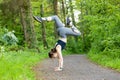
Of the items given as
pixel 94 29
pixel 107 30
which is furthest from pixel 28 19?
pixel 107 30

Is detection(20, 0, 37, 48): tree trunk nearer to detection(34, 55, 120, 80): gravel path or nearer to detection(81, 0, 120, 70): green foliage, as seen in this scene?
detection(81, 0, 120, 70): green foliage

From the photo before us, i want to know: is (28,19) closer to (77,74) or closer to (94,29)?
(94,29)

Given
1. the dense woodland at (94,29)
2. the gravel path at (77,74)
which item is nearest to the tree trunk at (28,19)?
the dense woodland at (94,29)

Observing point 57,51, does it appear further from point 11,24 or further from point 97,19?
point 11,24

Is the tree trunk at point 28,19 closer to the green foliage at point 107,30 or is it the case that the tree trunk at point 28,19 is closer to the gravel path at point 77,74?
the green foliage at point 107,30

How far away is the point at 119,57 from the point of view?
17203 millimetres

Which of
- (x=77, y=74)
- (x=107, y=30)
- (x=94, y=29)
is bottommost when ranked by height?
(x=77, y=74)

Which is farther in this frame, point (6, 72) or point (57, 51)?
point (57, 51)

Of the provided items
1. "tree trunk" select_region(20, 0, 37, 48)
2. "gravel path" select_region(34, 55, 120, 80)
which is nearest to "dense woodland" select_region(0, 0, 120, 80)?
"tree trunk" select_region(20, 0, 37, 48)

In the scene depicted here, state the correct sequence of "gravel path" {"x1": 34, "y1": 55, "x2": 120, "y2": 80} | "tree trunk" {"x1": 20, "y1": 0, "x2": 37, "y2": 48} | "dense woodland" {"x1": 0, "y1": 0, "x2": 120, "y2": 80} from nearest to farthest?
1. "gravel path" {"x1": 34, "y1": 55, "x2": 120, "y2": 80}
2. "dense woodland" {"x1": 0, "y1": 0, "x2": 120, "y2": 80}
3. "tree trunk" {"x1": 20, "y1": 0, "x2": 37, "y2": 48}

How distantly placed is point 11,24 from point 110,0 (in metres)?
22.7

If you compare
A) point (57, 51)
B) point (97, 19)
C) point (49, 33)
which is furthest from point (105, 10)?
point (49, 33)

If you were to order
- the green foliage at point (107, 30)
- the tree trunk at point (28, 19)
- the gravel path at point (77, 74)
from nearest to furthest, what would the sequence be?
the gravel path at point (77, 74) → the green foliage at point (107, 30) → the tree trunk at point (28, 19)

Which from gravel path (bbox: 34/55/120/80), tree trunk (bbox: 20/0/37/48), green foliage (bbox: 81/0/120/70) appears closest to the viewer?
gravel path (bbox: 34/55/120/80)
